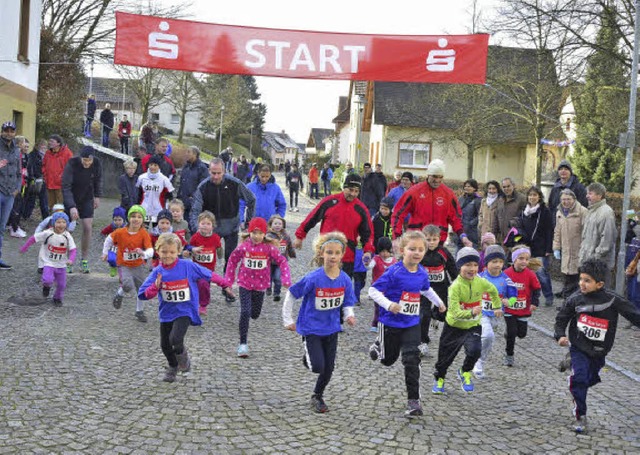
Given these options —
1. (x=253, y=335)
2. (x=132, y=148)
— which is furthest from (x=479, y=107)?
(x=253, y=335)

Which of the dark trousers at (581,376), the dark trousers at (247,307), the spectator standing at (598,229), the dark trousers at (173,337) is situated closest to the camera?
the dark trousers at (581,376)

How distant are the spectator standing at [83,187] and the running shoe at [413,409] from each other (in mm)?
7647

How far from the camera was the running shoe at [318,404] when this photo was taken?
5773mm

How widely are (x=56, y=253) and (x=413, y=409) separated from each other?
5.66 m

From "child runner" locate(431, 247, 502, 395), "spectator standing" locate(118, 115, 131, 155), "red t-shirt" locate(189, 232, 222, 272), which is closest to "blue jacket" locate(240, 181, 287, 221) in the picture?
"red t-shirt" locate(189, 232, 222, 272)

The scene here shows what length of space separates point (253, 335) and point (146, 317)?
1440 mm

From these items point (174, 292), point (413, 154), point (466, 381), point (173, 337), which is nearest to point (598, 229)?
point (466, 381)

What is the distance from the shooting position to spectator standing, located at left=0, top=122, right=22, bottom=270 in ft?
38.4

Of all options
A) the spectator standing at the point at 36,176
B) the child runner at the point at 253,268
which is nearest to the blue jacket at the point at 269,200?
the child runner at the point at 253,268

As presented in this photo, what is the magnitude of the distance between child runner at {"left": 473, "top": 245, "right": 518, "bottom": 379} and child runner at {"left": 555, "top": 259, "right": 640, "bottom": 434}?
4.06 feet

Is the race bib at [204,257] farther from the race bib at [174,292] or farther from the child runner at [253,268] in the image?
the race bib at [174,292]

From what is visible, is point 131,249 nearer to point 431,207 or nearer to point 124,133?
point 431,207

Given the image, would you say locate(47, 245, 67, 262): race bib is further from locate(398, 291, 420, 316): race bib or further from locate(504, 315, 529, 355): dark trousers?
locate(504, 315, 529, 355): dark trousers

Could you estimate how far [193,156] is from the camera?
1246 cm
